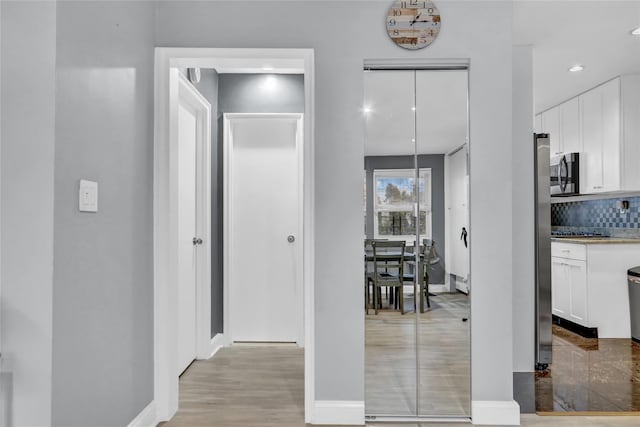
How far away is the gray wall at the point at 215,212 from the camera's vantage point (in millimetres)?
3779

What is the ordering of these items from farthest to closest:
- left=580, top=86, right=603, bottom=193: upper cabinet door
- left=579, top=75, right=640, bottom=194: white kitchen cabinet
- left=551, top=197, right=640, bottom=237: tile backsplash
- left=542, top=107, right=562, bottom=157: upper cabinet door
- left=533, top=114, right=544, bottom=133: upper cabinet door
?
left=533, top=114, right=544, bottom=133: upper cabinet door
left=542, top=107, right=562, bottom=157: upper cabinet door
left=551, top=197, right=640, bottom=237: tile backsplash
left=580, top=86, right=603, bottom=193: upper cabinet door
left=579, top=75, right=640, bottom=194: white kitchen cabinet

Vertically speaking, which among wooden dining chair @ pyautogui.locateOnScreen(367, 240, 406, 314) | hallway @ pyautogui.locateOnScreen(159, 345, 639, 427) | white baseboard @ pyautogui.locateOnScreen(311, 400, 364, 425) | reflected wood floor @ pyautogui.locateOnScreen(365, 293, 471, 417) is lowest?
hallway @ pyautogui.locateOnScreen(159, 345, 639, 427)

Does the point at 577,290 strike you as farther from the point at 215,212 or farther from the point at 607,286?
the point at 215,212

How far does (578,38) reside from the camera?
3.37 metres

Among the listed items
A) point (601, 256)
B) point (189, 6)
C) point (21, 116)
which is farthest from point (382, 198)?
point (601, 256)

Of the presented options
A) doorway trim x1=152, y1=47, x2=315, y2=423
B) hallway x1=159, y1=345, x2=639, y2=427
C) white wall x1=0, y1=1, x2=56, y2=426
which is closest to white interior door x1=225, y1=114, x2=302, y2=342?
hallway x1=159, y1=345, x2=639, y2=427

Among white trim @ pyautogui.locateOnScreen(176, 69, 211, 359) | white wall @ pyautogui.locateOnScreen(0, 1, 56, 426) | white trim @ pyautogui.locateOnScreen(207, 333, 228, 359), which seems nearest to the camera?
white wall @ pyautogui.locateOnScreen(0, 1, 56, 426)

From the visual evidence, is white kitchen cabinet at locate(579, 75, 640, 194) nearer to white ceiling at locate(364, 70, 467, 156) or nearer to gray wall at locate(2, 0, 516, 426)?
gray wall at locate(2, 0, 516, 426)

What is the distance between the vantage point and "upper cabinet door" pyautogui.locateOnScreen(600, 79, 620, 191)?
4379 mm

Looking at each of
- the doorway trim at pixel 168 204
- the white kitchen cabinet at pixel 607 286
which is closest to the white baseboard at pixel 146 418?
the doorway trim at pixel 168 204

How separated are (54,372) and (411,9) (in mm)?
Result: 2471

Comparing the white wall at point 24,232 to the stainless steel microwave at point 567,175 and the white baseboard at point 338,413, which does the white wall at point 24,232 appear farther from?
the stainless steel microwave at point 567,175

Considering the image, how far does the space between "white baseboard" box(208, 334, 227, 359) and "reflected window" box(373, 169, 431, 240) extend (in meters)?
1.97

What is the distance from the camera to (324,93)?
8.17ft
